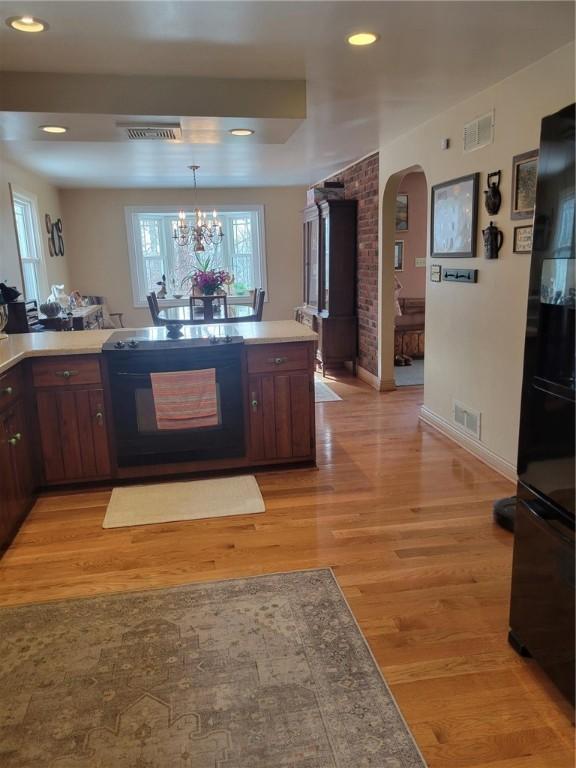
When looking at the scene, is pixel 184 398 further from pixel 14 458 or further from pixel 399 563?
pixel 399 563

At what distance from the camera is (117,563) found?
255 cm

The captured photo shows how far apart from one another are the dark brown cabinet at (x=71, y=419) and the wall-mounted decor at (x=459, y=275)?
244cm

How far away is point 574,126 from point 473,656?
5.52ft

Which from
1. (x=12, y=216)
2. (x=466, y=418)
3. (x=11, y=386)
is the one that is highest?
(x=12, y=216)

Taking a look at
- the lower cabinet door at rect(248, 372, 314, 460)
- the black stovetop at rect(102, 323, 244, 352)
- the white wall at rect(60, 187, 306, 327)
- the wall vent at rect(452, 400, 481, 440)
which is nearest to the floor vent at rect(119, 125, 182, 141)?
the black stovetop at rect(102, 323, 244, 352)

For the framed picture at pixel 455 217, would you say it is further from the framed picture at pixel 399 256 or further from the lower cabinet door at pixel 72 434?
the framed picture at pixel 399 256

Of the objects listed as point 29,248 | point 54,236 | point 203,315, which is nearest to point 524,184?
point 203,315

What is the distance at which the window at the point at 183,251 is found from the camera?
811cm

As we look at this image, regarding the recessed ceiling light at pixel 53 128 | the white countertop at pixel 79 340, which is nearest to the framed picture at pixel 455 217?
A: the white countertop at pixel 79 340

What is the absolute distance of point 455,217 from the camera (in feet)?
12.7

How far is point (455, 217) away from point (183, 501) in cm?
264

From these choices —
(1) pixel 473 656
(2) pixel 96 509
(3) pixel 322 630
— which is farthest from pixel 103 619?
(1) pixel 473 656

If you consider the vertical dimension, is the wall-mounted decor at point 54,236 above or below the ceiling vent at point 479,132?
below

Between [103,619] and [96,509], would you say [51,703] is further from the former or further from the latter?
[96,509]
